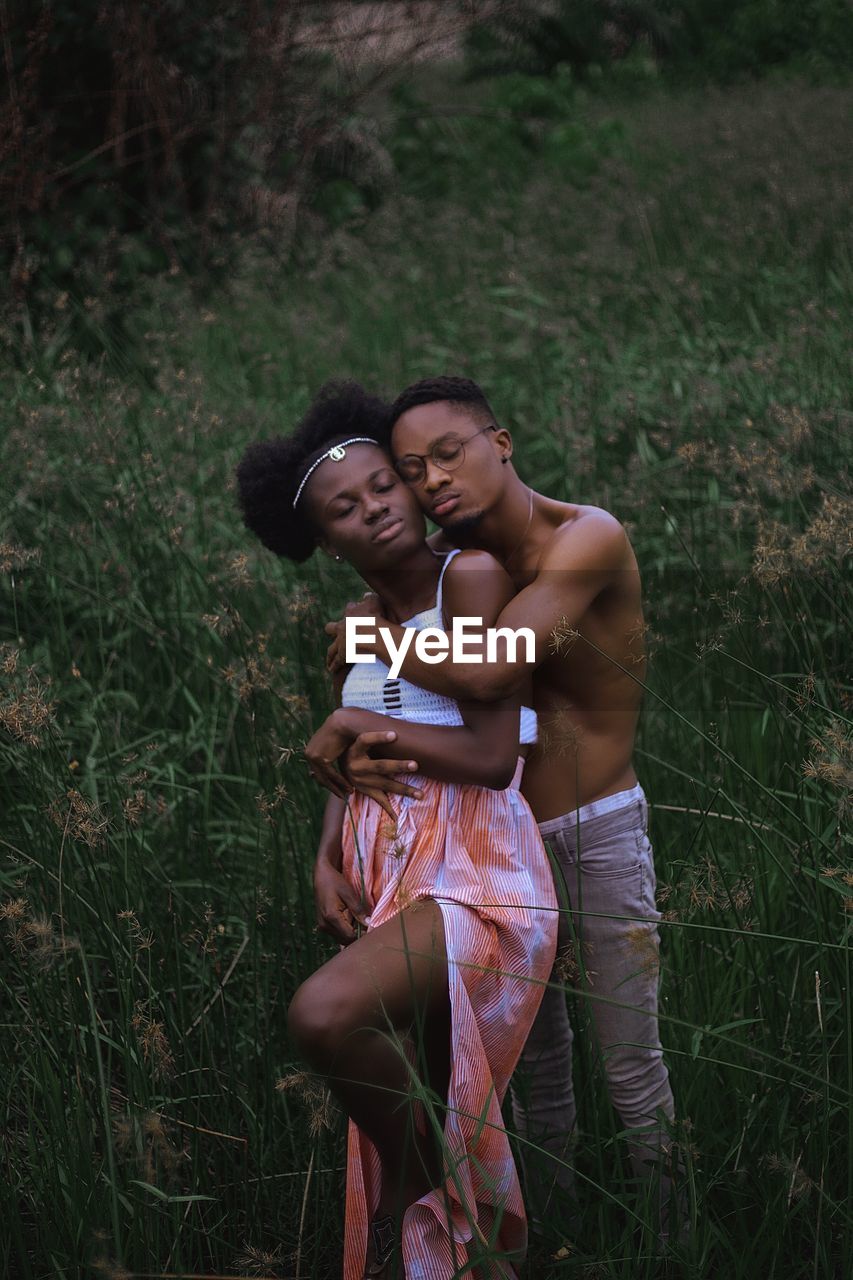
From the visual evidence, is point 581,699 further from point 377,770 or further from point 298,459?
point 298,459

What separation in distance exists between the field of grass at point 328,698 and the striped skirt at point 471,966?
0.16m

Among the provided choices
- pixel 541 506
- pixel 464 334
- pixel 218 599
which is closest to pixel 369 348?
pixel 464 334

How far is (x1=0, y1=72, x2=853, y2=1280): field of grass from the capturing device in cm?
185

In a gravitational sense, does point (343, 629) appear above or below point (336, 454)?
below

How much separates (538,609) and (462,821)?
0.36 meters

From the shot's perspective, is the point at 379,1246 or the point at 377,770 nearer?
the point at 379,1246

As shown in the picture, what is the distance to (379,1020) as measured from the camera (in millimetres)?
1706

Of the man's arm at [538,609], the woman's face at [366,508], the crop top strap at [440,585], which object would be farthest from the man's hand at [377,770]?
the woman's face at [366,508]

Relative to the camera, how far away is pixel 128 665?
335 centimetres

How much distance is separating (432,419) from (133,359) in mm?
3444

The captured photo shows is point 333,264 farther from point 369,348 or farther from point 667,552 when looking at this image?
point 667,552

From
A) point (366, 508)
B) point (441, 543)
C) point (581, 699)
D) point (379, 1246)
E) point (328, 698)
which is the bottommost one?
point (379, 1246)

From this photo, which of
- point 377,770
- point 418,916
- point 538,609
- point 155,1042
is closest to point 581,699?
point 538,609

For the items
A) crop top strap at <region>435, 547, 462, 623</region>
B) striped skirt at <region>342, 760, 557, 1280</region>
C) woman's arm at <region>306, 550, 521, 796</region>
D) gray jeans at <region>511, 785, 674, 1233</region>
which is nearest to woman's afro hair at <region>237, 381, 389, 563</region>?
crop top strap at <region>435, 547, 462, 623</region>
